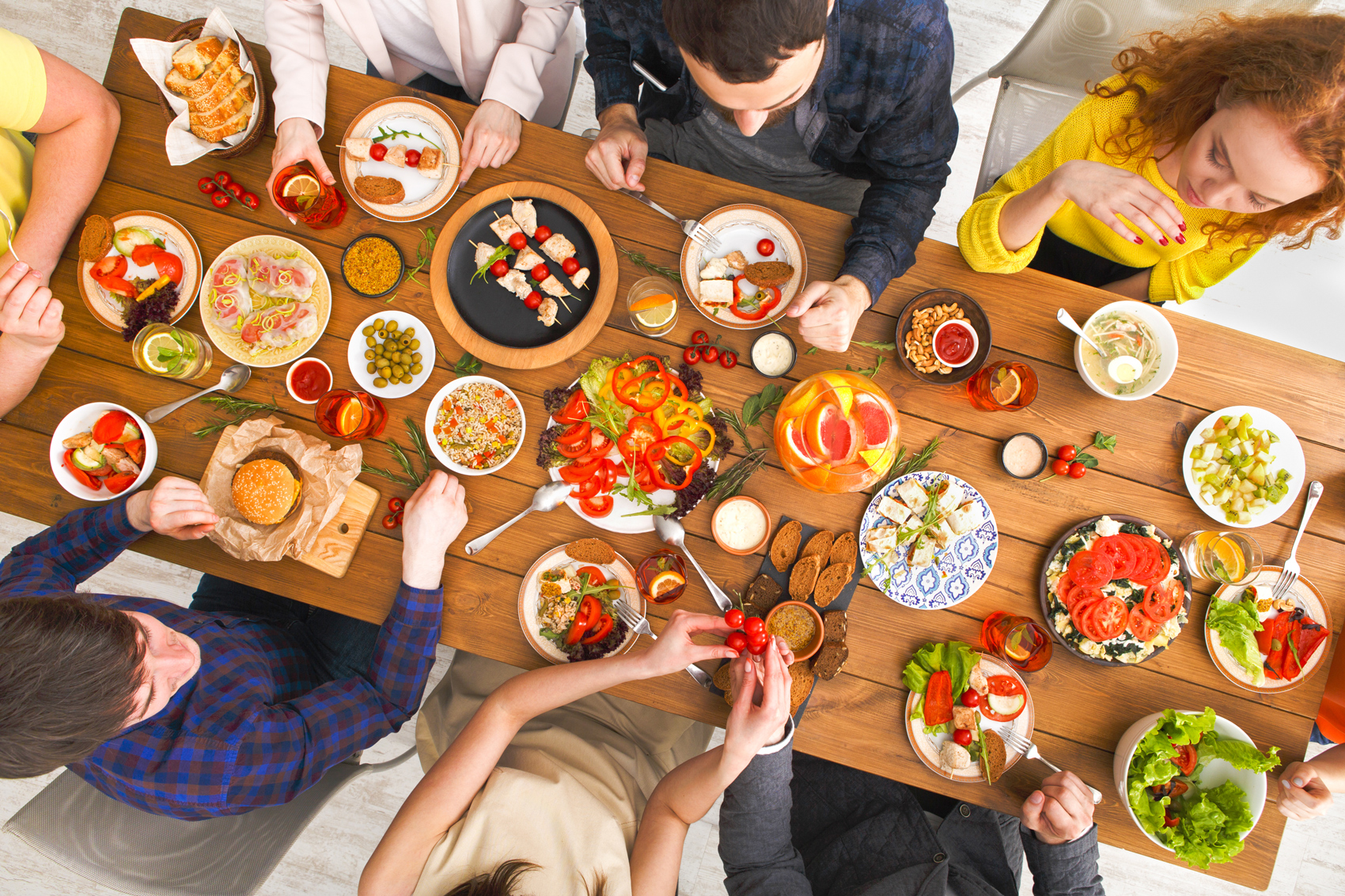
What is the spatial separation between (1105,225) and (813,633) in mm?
1432

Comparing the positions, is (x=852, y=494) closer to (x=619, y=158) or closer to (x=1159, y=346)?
(x=1159, y=346)

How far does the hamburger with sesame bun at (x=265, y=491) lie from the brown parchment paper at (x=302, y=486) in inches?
1.5

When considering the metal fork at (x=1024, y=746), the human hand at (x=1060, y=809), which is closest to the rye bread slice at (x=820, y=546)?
the metal fork at (x=1024, y=746)

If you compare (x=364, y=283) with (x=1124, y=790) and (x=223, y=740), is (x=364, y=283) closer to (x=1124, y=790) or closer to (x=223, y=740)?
(x=223, y=740)

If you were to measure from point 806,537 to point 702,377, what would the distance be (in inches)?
22.2

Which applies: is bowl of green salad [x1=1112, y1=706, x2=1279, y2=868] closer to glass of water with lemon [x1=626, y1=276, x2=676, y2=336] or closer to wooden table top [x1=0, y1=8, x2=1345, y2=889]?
wooden table top [x1=0, y1=8, x2=1345, y2=889]

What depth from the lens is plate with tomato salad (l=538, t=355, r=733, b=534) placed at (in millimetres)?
1782

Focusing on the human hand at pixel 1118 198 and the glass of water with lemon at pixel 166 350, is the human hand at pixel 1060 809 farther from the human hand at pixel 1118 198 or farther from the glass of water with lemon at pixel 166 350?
the glass of water with lemon at pixel 166 350

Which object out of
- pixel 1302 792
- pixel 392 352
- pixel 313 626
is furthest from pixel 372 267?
pixel 1302 792

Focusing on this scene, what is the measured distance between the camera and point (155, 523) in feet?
5.62

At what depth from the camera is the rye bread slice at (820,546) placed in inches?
71.6

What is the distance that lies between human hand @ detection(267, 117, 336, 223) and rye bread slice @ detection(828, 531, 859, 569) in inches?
72.5

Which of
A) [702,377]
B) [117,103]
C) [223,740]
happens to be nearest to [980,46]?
[702,377]

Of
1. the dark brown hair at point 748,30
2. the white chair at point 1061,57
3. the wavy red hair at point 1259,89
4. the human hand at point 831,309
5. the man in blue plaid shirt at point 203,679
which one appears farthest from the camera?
the white chair at point 1061,57
